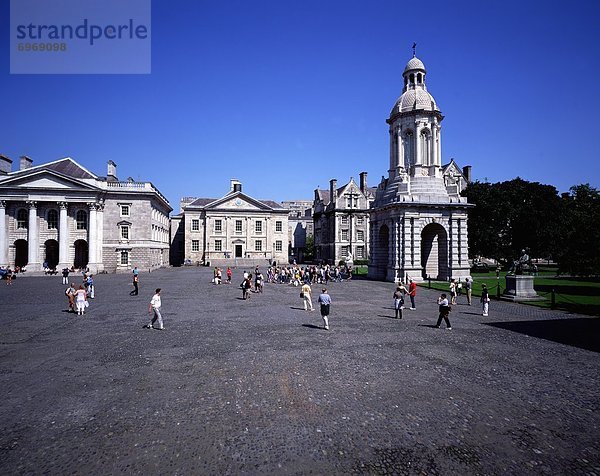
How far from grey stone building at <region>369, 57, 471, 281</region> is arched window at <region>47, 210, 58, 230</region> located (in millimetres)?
40208

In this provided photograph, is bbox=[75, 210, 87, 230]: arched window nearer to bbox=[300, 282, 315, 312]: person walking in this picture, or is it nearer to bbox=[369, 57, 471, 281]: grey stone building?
bbox=[369, 57, 471, 281]: grey stone building

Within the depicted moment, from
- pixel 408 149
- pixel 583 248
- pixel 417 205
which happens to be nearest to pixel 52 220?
pixel 408 149

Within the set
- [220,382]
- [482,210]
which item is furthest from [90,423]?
[482,210]

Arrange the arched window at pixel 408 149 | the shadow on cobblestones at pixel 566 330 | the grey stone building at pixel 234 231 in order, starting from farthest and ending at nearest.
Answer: the grey stone building at pixel 234 231 < the arched window at pixel 408 149 < the shadow on cobblestones at pixel 566 330

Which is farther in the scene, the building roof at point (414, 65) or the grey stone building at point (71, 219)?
the grey stone building at point (71, 219)

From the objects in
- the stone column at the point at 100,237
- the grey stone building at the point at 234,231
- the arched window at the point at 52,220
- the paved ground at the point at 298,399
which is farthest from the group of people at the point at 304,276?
the grey stone building at the point at 234,231

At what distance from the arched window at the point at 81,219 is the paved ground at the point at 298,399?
120 ft

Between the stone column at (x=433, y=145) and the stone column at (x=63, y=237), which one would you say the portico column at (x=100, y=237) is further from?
the stone column at (x=433, y=145)

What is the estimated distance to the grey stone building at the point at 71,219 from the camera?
44500 millimetres

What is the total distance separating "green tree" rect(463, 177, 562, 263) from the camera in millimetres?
48000

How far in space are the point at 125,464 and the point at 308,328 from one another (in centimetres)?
973

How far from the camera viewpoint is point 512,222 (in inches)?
1956

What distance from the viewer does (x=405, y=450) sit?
596 cm

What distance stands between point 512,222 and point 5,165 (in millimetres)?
68875
